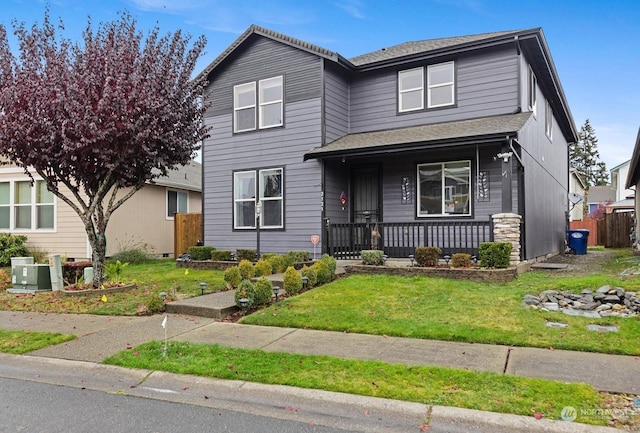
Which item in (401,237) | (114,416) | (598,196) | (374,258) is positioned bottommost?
(114,416)

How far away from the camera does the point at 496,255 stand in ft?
31.5

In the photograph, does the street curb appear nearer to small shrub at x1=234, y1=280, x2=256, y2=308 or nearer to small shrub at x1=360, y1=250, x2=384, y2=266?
small shrub at x1=234, y1=280, x2=256, y2=308

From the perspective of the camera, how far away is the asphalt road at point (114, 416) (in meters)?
3.73

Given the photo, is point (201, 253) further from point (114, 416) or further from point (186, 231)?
point (114, 416)

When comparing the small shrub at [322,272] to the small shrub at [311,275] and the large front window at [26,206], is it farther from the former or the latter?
the large front window at [26,206]

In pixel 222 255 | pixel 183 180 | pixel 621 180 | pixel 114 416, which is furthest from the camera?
pixel 621 180

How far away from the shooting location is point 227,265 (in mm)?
12898

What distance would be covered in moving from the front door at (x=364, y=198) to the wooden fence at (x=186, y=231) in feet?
21.9

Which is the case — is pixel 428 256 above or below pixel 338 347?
above

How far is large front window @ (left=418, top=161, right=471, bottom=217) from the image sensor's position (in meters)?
12.2

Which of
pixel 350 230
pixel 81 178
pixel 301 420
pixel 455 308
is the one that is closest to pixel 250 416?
pixel 301 420

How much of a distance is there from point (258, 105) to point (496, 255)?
334 inches

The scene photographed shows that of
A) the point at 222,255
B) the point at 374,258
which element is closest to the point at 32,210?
the point at 222,255

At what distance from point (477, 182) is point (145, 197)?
496 inches
